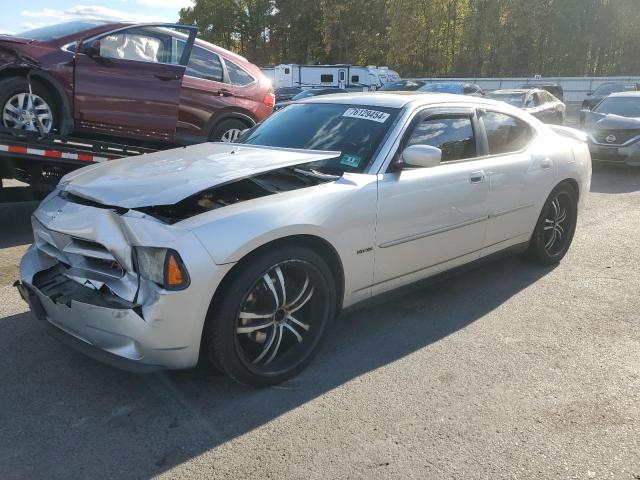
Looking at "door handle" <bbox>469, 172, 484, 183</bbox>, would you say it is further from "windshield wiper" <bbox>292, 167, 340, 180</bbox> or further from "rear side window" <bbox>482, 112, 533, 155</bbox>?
"windshield wiper" <bbox>292, 167, 340, 180</bbox>

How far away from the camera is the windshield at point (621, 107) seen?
1166cm

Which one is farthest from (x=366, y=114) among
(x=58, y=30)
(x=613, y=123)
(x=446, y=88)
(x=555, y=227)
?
(x=446, y=88)

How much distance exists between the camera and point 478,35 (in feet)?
162

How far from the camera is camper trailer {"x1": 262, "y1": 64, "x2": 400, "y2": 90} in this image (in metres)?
33.1

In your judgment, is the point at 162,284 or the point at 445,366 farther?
the point at 445,366

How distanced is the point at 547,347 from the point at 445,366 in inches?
31.0

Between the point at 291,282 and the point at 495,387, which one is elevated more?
the point at 291,282

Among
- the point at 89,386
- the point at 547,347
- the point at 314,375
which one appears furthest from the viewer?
the point at 547,347

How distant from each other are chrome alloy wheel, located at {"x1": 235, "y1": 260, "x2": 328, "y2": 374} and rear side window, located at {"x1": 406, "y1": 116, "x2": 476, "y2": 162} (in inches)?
49.8

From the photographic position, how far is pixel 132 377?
10.1 ft

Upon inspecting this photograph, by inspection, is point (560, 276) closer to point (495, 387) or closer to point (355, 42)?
point (495, 387)

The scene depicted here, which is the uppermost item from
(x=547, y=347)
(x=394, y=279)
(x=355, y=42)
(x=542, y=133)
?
(x=355, y=42)

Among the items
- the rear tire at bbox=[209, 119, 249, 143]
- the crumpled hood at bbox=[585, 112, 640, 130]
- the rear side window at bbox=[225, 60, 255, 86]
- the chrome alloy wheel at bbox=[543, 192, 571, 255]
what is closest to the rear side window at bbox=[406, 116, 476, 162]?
the chrome alloy wheel at bbox=[543, 192, 571, 255]

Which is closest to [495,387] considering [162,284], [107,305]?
[162,284]
